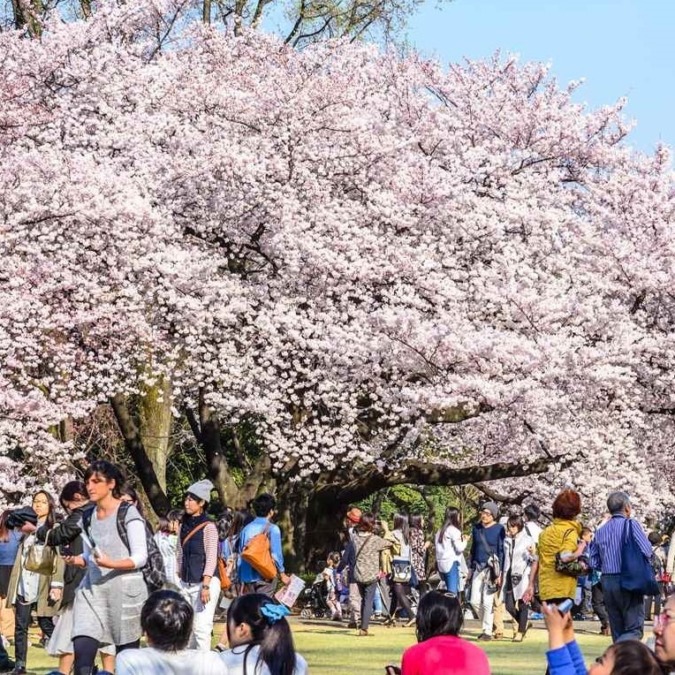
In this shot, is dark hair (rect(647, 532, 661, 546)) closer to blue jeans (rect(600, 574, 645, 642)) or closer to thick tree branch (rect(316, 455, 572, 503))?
thick tree branch (rect(316, 455, 572, 503))

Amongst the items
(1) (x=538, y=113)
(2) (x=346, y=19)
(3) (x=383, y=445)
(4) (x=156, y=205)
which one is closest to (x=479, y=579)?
(3) (x=383, y=445)

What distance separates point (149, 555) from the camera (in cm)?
793

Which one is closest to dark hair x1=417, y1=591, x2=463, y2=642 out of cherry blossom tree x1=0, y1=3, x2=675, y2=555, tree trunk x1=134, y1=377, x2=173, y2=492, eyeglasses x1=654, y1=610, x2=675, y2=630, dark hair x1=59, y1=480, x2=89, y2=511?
eyeglasses x1=654, y1=610, x2=675, y2=630

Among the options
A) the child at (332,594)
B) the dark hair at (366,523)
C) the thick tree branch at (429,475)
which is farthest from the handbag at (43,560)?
the thick tree branch at (429,475)

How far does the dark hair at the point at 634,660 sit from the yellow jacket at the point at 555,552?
19.9 feet

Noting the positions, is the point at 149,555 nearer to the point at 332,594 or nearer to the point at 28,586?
the point at 28,586

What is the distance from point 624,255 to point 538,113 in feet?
12.7

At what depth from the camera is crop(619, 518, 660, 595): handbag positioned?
33.8 feet

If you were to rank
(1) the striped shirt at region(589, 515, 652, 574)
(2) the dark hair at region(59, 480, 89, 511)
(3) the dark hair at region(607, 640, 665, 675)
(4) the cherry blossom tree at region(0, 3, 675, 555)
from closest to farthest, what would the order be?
(3) the dark hair at region(607, 640, 665, 675)
(2) the dark hair at region(59, 480, 89, 511)
(1) the striped shirt at region(589, 515, 652, 574)
(4) the cherry blossom tree at region(0, 3, 675, 555)

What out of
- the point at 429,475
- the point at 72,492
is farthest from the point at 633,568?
the point at 429,475

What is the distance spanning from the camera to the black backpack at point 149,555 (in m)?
7.85

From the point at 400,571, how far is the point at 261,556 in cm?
529

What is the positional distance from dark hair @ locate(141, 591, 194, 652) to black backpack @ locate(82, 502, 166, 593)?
2.25 m

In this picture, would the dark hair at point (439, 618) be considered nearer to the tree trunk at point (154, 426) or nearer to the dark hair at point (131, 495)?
the dark hair at point (131, 495)
